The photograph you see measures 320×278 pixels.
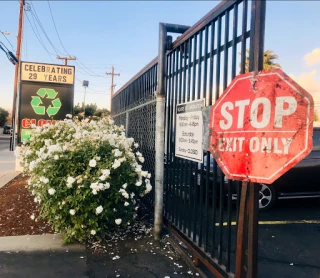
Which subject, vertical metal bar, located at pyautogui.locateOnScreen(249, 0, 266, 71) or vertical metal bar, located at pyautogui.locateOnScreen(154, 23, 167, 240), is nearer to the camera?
vertical metal bar, located at pyautogui.locateOnScreen(249, 0, 266, 71)

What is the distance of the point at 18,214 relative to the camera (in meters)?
5.33

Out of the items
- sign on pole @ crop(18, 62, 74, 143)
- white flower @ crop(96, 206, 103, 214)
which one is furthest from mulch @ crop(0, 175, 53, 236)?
sign on pole @ crop(18, 62, 74, 143)

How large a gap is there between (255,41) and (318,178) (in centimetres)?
473

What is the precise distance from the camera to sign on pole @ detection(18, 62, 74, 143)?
937 centimetres

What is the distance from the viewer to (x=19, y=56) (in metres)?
18.5

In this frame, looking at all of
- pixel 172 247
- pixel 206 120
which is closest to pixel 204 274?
pixel 172 247

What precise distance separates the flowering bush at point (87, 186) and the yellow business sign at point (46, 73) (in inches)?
223

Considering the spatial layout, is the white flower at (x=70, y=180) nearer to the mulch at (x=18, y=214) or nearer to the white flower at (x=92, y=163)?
the white flower at (x=92, y=163)

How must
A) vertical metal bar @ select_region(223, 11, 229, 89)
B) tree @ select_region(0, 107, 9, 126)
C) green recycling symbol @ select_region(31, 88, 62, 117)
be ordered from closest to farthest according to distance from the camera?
vertical metal bar @ select_region(223, 11, 229, 89) → green recycling symbol @ select_region(31, 88, 62, 117) → tree @ select_region(0, 107, 9, 126)

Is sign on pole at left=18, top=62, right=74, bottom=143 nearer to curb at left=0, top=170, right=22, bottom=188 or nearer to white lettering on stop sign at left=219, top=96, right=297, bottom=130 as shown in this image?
curb at left=0, top=170, right=22, bottom=188

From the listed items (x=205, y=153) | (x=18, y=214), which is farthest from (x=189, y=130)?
(x=18, y=214)

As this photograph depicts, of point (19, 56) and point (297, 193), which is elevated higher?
point (19, 56)

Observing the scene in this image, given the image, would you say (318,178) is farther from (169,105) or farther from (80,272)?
(80,272)

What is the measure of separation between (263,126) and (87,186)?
2456 mm
